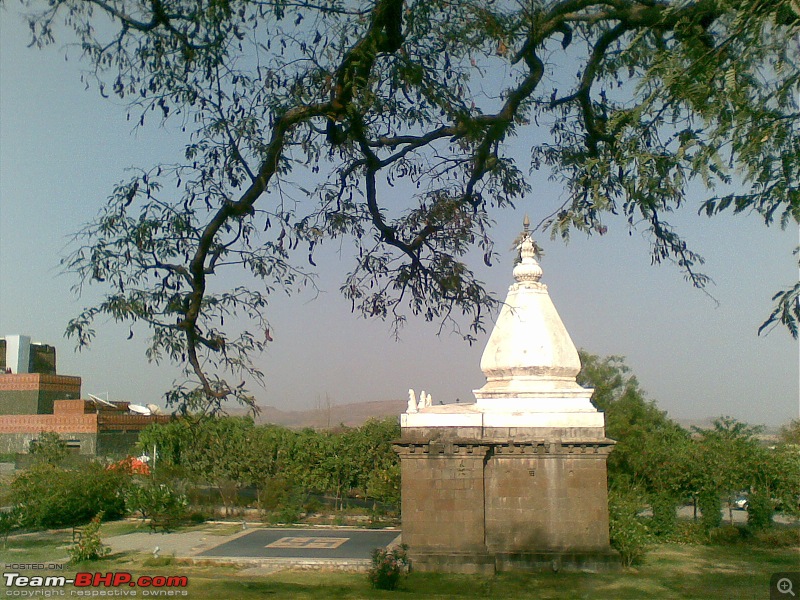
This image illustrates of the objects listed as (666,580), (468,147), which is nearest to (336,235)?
(468,147)

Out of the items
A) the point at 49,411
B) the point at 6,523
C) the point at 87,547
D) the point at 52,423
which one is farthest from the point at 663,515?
the point at 49,411

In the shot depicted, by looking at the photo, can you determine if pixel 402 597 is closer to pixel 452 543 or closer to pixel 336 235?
pixel 452 543

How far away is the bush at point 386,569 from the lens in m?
12.3

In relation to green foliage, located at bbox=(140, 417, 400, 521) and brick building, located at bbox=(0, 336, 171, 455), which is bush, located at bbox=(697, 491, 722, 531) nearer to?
green foliage, located at bbox=(140, 417, 400, 521)

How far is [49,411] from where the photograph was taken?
32.1 metres

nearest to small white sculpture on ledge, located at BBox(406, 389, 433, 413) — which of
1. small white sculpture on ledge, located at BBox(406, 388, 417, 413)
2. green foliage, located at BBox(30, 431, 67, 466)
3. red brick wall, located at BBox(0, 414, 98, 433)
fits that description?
small white sculpture on ledge, located at BBox(406, 388, 417, 413)

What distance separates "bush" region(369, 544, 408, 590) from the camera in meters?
12.3

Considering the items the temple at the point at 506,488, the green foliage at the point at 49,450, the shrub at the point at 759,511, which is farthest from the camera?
the green foliage at the point at 49,450

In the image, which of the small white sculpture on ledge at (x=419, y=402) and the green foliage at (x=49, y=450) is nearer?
the small white sculpture on ledge at (x=419, y=402)

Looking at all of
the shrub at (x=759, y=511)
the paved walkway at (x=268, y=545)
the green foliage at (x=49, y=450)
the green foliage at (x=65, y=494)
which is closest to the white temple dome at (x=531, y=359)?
the paved walkway at (x=268, y=545)

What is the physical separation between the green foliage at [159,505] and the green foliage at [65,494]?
0.92m

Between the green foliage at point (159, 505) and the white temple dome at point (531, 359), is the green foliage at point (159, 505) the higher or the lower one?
the lower one

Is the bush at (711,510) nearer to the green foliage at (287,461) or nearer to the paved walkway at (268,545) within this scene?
the paved walkway at (268,545)

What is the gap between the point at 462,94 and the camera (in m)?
6.68
